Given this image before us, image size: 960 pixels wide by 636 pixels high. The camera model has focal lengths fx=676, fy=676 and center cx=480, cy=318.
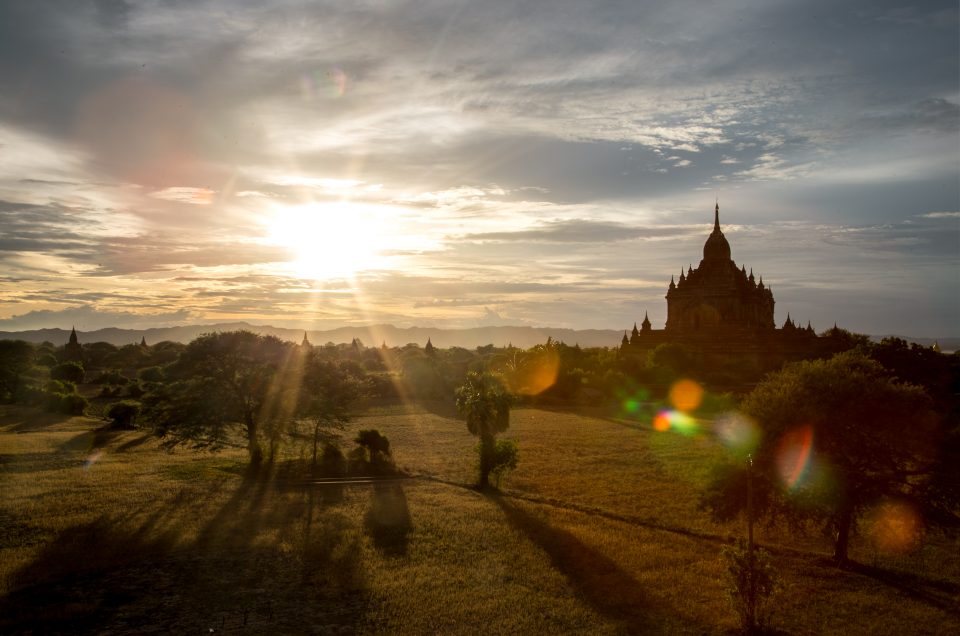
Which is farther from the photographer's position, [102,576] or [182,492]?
[182,492]

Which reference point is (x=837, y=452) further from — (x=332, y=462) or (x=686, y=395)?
(x=686, y=395)

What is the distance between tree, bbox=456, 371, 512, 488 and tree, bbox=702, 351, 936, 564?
13083mm

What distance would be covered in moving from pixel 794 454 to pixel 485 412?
16643 millimetres

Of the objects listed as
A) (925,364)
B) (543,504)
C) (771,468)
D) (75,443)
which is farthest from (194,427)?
(925,364)

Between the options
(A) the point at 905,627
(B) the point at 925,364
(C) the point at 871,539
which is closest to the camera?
(A) the point at 905,627

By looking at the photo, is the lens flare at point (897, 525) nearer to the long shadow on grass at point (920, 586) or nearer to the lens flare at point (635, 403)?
the long shadow on grass at point (920, 586)

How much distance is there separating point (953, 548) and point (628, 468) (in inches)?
667

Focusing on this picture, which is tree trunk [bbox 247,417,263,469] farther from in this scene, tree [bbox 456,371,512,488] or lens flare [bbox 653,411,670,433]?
lens flare [bbox 653,411,670,433]

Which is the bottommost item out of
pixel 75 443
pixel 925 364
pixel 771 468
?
pixel 75 443

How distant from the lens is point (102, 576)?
64.6 feet

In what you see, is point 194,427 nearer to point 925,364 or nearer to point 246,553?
point 246,553

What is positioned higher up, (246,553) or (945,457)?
(945,457)

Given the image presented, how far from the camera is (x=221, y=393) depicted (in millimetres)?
39156

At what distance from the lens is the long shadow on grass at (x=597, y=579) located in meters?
18.4
